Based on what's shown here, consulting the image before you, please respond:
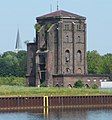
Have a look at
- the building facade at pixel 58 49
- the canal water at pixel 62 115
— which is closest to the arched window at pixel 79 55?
the building facade at pixel 58 49

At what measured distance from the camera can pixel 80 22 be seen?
151125 millimetres

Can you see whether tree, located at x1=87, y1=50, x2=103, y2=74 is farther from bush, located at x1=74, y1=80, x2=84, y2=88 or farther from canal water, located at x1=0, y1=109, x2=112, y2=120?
canal water, located at x1=0, y1=109, x2=112, y2=120

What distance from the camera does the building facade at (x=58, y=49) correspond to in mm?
148375

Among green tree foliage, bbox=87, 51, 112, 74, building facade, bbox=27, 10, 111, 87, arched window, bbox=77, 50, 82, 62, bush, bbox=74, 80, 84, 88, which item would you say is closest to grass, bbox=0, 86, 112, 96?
bush, bbox=74, 80, 84, 88

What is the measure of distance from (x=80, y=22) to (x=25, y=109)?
40.9 metres

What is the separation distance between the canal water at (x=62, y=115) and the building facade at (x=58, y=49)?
35350 millimetres

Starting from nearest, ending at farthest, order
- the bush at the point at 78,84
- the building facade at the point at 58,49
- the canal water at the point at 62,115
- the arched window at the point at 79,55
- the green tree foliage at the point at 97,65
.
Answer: the canal water at the point at 62,115
the bush at the point at 78,84
the building facade at the point at 58,49
the arched window at the point at 79,55
the green tree foliage at the point at 97,65

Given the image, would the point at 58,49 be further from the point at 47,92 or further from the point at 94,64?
the point at 47,92

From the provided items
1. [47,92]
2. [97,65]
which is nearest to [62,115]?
[47,92]

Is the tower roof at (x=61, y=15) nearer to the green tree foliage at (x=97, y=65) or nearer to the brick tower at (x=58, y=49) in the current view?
the brick tower at (x=58, y=49)

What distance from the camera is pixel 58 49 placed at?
14875cm

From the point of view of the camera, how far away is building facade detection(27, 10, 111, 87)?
487 feet

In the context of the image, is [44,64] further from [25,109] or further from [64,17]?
[25,109]

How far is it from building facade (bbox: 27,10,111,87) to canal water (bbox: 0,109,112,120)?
→ 35350 mm
